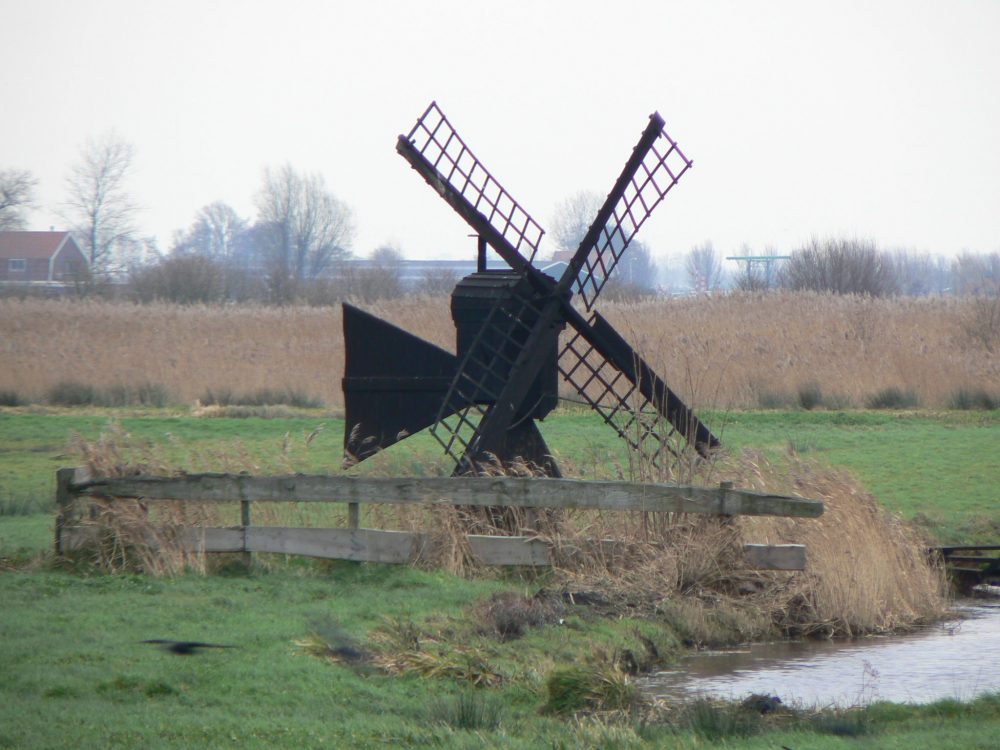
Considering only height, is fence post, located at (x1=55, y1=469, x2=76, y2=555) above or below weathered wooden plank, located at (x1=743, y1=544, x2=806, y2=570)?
above

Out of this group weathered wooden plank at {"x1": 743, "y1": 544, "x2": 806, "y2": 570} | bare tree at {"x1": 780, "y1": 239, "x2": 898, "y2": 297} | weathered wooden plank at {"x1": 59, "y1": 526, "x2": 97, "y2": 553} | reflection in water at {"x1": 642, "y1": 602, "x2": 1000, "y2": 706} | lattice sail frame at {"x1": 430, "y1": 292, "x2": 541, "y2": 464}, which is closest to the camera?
reflection in water at {"x1": 642, "y1": 602, "x2": 1000, "y2": 706}

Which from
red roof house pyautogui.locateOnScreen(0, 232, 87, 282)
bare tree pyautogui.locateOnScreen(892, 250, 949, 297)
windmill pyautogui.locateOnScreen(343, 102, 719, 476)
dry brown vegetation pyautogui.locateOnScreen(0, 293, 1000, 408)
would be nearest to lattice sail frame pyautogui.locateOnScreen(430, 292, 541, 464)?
windmill pyautogui.locateOnScreen(343, 102, 719, 476)

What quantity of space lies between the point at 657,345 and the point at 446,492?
1588 cm

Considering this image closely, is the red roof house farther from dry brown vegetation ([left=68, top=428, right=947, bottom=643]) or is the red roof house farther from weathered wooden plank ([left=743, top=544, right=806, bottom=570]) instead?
weathered wooden plank ([left=743, top=544, right=806, bottom=570])

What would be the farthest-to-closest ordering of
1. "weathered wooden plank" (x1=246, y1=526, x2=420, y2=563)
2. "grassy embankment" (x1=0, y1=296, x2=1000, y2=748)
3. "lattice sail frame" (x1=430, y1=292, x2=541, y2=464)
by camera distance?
"lattice sail frame" (x1=430, y1=292, x2=541, y2=464), "weathered wooden plank" (x1=246, y1=526, x2=420, y2=563), "grassy embankment" (x1=0, y1=296, x2=1000, y2=748)

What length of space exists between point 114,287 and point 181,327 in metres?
17.2

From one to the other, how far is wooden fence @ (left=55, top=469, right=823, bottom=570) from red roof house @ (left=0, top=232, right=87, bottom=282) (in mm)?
34369

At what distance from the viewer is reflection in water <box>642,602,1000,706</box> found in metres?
9.07

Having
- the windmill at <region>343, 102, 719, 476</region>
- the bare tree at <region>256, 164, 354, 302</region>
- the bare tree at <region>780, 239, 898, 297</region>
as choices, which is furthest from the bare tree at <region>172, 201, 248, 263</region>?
the windmill at <region>343, 102, 719, 476</region>

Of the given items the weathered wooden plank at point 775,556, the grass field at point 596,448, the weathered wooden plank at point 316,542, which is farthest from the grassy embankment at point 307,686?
the grass field at point 596,448

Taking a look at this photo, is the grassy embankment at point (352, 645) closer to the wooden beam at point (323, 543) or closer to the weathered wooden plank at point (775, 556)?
the wooden beam at point (323, 543)

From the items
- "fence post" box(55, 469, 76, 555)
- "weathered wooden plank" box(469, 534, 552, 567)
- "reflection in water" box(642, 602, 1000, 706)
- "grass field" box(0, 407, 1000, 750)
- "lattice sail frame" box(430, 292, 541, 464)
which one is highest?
"lattice sail frame" box(430, 292, 541, 464)

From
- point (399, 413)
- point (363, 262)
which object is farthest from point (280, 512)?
point (363, 262)

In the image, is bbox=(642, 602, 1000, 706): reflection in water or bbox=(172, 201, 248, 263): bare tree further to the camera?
bbox=(172, 201, 248, 263): bare tree
